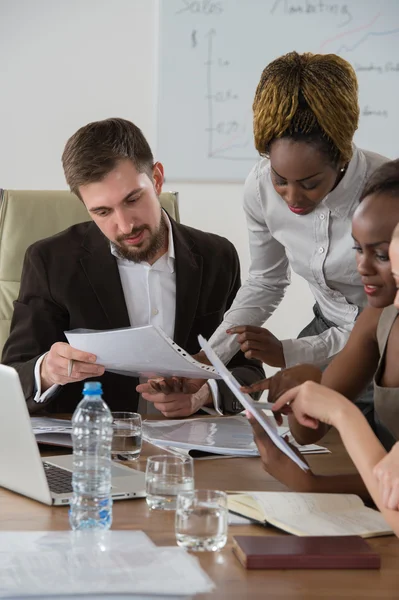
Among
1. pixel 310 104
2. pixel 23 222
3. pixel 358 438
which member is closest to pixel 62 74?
pixel 23 222

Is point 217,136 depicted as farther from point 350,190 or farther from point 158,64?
point 350,190

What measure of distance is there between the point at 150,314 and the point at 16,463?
1.07 metres

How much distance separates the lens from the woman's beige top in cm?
153

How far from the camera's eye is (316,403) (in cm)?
125

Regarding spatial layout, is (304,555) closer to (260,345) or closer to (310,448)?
(310,448)

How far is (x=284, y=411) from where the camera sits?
141 centimetres

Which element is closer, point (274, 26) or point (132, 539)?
point (132, 539)

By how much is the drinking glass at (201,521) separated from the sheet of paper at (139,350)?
461 millimetres

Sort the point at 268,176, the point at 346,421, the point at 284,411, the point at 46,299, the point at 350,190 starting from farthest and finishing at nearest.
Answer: the point at 46,299, the point at 268,176, the point at 350,190, the point at 284,411, the point at 346,421

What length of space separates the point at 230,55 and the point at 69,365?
2267 millimetres

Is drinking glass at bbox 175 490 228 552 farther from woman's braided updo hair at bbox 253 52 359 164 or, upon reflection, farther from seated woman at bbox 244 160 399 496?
woman's braided updo hair at bbox 253 52 359 164

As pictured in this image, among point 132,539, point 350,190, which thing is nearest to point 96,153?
point 350,190

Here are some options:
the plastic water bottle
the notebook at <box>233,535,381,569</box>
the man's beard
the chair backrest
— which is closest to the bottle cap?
the plastic water bottle

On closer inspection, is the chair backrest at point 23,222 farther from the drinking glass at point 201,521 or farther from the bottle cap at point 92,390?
the drinking glass at point 201,521
